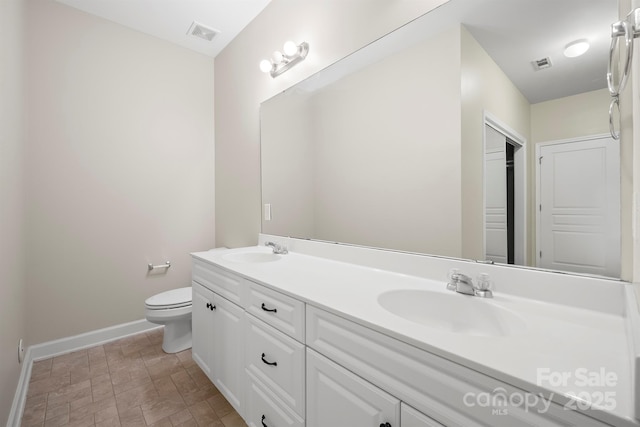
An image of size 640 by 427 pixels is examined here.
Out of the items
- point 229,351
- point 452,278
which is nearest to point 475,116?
point 452,278

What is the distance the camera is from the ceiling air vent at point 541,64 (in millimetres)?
939

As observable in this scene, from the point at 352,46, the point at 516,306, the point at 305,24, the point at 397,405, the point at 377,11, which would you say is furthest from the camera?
the point at 305,24

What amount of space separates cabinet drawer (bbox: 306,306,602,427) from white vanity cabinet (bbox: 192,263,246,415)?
676 millimetres

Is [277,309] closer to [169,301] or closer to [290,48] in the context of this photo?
[169,301]

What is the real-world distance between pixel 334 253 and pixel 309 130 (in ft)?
2.72

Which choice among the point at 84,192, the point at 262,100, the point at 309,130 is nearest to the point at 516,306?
the point at 309,130

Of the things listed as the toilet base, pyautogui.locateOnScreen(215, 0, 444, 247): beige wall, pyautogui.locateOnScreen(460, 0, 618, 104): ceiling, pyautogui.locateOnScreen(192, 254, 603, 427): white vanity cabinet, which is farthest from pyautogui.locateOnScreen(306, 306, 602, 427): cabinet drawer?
the toilet base

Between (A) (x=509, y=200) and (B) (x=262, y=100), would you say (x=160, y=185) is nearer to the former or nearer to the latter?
(B) (x=262, y=100)

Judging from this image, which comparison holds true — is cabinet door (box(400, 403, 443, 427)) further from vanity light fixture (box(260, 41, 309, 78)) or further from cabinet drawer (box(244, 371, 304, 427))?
vanity light fixture (box(260, 41, 309, 78))

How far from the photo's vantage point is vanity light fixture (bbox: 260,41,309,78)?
1.79m

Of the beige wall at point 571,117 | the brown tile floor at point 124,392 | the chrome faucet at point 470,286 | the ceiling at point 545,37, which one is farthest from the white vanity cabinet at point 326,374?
the ceiling at point 545,37

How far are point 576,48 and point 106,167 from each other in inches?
119

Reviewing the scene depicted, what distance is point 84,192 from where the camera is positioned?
2219mm

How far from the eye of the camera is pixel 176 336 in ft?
7.13
